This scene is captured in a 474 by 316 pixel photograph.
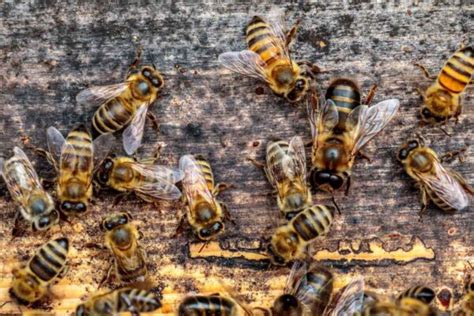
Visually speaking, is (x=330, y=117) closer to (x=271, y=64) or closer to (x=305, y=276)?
(x=271, y=64)

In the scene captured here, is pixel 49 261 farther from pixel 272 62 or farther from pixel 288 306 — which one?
pixel 272 62

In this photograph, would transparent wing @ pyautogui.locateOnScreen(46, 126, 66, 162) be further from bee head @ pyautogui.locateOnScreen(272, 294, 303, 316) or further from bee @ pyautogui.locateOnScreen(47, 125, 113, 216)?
bee head @ pyautogui.locateOnScreen(272, 294, 303, 316)

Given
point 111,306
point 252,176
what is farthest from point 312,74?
point 111,306

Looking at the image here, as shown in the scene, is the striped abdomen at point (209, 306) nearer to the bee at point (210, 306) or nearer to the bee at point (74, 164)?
the bee at point (210, 306)

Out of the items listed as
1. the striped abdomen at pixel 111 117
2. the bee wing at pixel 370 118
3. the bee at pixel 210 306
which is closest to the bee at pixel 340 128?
the bee wing at pixel 370 118

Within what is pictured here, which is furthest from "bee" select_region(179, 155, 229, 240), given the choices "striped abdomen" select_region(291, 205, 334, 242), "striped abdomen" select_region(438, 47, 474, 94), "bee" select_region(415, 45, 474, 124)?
"striped abdomen" select_region(438, 47, 474, 94)

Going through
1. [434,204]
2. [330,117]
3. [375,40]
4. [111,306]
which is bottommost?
[111,306]
